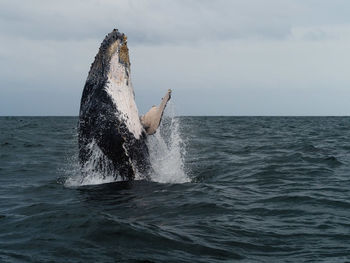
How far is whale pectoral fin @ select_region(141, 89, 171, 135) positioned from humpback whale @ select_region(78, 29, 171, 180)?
0.24 metres

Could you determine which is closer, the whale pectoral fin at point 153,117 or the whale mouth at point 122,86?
the whale mouth at point 122,86

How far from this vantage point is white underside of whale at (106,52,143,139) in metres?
9.05

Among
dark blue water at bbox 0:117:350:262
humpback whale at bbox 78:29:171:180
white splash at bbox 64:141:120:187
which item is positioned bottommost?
dark blue water at bbox 0:117:350:262

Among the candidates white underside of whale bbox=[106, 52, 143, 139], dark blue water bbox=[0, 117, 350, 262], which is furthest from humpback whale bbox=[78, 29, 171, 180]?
dark blue water bbox=[0, 117, 350, 262]

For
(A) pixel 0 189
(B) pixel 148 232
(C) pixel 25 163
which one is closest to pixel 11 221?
(B) pixel 148 232

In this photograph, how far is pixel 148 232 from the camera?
235 inches

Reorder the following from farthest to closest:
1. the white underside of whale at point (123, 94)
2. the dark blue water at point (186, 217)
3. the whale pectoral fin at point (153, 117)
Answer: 1. the whale pectoral fin at point (153, 117)
2. the white underside of whale at point (123, 94)
3. the dark blue water at point (186, 217)

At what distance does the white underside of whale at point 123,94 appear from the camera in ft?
29.7

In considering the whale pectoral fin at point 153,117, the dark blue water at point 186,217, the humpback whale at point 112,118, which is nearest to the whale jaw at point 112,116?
the humpback whale at point 112,118

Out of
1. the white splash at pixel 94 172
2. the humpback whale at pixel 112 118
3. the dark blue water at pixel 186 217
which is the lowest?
the dark blue water at pixel 186 217

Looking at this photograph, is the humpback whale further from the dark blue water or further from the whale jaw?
the dark blue water

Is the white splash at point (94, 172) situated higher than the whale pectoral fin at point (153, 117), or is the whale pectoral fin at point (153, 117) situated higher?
the whale pectoral fin at point (153, 117)

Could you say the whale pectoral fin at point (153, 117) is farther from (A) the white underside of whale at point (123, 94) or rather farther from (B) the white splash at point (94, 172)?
(B) the white splash at point (94, 172)

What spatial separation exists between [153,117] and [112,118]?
118cm
